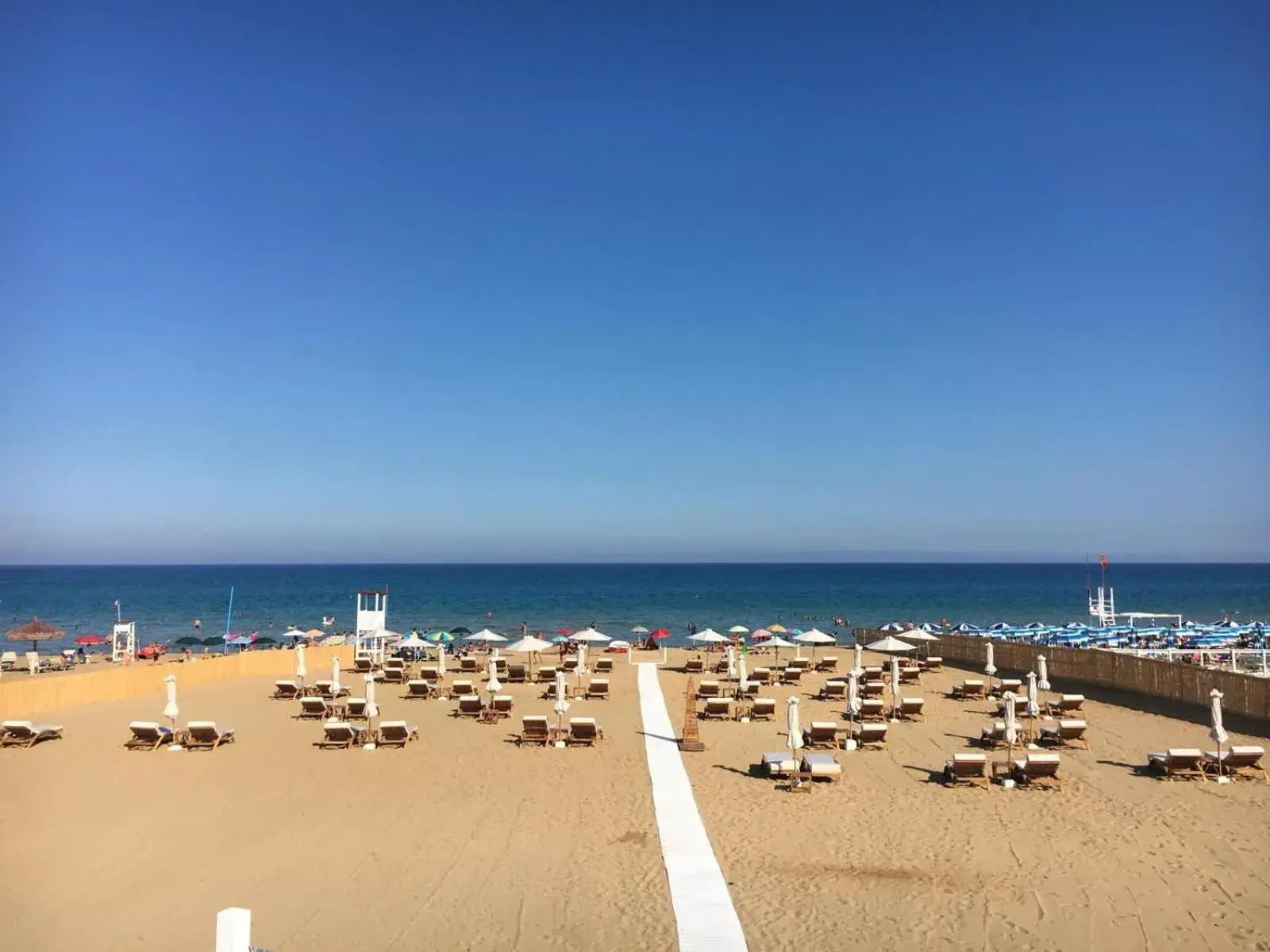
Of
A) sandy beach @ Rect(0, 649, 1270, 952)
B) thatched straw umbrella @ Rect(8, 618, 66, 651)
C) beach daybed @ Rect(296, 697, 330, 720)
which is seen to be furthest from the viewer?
thatched straw umbrella @ Rect(8, 618, 66, 651)

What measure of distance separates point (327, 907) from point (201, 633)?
52.8 metres

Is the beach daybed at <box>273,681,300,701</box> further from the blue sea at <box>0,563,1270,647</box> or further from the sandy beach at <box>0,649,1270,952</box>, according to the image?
the blue sea at <box>0,563,1270,647</box>

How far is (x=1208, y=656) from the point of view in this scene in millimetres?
30172

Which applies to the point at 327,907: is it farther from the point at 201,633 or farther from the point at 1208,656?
the point at 201,633

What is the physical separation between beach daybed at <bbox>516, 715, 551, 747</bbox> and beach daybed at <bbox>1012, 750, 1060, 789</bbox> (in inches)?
281


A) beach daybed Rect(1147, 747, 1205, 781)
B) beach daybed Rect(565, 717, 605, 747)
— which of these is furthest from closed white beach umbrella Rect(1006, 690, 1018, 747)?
beach daybed Rect(565, 717, 605, 747)

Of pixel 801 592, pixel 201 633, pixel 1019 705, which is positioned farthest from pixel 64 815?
pixel 801 592

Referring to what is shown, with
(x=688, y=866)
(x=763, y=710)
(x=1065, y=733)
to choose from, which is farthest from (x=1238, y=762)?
(x=688, y=866)

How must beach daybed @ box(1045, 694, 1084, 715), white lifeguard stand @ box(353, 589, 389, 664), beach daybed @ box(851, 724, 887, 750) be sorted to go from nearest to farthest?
1. beach daybed @ box(851, 724, 887, 750)
2. beach daybed @ box(1045, 694, 1084, 715)
3. white lifeguard stand @ box(353, 589, 389, 664)

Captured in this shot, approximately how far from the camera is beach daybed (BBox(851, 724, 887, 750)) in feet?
46.2

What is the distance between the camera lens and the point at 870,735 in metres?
14.1

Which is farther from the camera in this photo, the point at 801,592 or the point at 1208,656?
the point at 801,592

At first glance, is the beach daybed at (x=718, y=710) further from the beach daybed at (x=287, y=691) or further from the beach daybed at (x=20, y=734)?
the beach daybed at (x=20, y=734)

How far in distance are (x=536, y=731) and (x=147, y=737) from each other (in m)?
6.10
